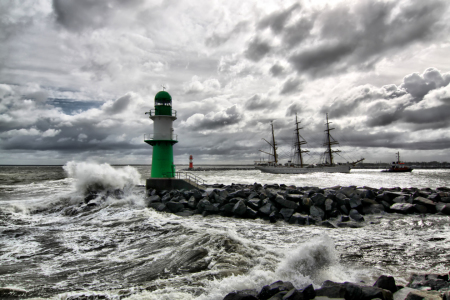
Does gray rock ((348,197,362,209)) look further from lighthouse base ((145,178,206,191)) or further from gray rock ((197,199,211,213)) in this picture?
lighthouse base ((145,178,206,191))

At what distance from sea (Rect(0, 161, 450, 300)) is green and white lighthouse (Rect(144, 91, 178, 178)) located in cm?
758

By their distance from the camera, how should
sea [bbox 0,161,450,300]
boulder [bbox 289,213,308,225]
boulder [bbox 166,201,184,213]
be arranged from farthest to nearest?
boulder [bbox 166,201,184,213] < boulder [bbox 289,213,308,225] < sea [bbox 0,161,450,300]

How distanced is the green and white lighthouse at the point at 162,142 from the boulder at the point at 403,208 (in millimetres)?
13835

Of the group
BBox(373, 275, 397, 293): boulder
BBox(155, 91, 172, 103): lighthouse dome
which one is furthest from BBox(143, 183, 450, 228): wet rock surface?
BBox(155, 91, 172, 103): lighthouse dome

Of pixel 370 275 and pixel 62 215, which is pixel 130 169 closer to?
pixel 62 215

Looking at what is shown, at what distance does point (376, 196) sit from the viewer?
12805 millimetres

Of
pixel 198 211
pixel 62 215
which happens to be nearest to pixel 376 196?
pixel 198 211

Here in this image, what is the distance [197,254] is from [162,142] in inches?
527

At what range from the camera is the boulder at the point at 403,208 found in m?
11.2

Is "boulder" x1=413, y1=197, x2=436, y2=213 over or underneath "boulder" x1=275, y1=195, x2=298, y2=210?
underneath

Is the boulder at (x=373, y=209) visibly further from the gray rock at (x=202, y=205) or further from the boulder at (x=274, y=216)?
the gray rock at (x=202, y=205)

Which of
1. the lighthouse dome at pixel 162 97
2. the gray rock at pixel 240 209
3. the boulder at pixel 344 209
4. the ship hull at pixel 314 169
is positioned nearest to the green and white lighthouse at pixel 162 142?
the lighthouse dome at pixel 162 97

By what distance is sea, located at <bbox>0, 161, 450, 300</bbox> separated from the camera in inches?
188

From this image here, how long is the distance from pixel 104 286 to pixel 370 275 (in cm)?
525
